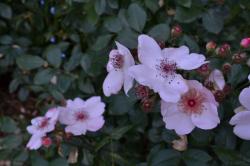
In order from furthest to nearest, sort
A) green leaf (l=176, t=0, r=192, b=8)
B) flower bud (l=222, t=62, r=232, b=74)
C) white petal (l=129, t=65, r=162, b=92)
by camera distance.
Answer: green leaf (l=176, t=0, r=192, b=8)
flower bud (l=222, t=62, r=232, b=74)
white petal (l=129, t=65, r=162, b=92)

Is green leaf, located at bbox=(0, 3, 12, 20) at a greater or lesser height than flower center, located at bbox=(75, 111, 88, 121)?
greater

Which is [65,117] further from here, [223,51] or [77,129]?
[223,51]

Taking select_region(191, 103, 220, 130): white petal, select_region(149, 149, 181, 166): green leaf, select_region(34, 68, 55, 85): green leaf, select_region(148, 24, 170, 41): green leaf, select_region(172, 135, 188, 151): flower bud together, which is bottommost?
select_region(149, 149, 181, 166): green leaf

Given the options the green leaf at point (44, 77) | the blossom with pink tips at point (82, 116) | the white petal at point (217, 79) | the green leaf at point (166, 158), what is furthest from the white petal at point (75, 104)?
the white petal at point (217, 79)

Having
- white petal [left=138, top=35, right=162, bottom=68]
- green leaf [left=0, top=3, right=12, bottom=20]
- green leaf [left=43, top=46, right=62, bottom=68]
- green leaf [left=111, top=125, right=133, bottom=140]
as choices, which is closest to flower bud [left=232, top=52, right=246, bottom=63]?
white petal [left=138, top=35, right=162, bottom=68]

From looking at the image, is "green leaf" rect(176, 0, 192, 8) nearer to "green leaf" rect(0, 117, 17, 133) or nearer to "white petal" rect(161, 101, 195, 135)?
"white petal" rect(161, 101, 195, 135)

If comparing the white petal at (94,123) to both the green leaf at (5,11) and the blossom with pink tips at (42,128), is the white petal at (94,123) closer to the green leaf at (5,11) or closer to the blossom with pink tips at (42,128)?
the blossom with pink tips at (42,128)

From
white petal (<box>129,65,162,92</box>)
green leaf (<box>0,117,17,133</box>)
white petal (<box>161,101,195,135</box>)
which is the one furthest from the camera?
green leaf (<box>0,117,17,133</box>)
